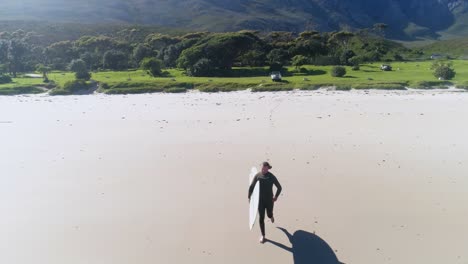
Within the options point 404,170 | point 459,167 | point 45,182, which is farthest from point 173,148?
point 459,167

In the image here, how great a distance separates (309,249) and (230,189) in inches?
137

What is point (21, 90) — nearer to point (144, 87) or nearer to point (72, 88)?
point (72, 88)

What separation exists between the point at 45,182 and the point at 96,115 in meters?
12.3

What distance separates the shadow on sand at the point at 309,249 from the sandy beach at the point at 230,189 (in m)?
0.02

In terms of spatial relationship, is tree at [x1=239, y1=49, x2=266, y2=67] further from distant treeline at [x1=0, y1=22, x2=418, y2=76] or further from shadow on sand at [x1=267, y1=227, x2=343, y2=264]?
shadow on sand at [x1=267, y1=227, x2=343, y2=264]

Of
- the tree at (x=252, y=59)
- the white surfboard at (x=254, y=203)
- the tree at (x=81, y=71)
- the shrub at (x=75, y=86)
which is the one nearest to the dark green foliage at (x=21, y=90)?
the shrub at (x=75, y=86)

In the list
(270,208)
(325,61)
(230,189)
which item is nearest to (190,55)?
(325,61)

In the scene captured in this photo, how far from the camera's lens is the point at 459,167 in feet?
41.1

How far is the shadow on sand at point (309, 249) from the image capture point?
7719 mm

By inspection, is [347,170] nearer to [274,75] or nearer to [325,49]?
[274,75]

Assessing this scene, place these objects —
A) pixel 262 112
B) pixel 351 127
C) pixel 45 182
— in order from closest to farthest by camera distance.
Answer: pixel 45 182, pixel 351 127, pixel 262 112

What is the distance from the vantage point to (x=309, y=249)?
807 cm

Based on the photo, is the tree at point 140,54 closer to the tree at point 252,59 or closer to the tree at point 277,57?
the tree at point 252,59

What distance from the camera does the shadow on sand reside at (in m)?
7.72
